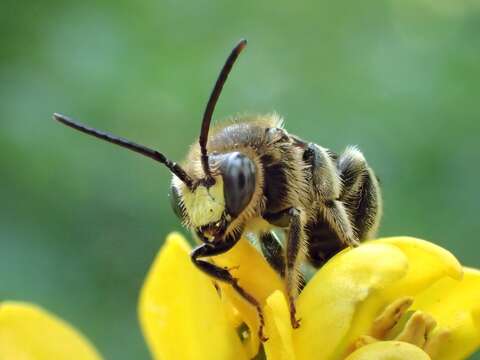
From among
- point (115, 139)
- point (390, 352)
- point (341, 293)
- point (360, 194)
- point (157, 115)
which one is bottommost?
point (390, 352)

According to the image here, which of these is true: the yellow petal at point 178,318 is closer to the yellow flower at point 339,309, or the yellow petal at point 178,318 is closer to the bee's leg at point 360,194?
the yellow flower at point 339,309

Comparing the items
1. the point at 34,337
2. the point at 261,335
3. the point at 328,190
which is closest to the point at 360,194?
the point at 328,190

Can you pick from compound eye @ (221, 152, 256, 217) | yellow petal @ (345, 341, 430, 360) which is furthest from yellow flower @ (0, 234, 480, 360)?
compound eye @ (221, 152, 256, 217)

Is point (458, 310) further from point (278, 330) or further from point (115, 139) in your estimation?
point (115, 139)

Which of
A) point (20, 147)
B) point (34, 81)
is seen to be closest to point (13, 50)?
point (34, 81)

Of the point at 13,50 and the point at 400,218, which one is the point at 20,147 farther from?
the point at 400,218

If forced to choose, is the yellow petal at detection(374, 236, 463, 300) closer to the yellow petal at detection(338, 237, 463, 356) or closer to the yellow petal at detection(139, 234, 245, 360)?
the yellow petal at detection(338, 237, 463, 356)

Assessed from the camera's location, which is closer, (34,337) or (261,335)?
(34,337)
